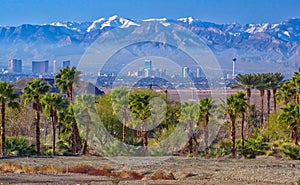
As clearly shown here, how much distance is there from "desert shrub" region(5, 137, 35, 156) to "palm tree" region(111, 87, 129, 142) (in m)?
9.37

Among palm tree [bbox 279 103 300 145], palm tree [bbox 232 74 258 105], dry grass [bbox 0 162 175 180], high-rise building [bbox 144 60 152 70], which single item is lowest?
dry grass [bbox 0 162 175 180]

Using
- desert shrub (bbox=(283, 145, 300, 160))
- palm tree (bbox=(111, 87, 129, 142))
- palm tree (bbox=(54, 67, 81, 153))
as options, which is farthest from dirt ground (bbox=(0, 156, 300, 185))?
palm tree (bbox=(54, 67, 81, 153))

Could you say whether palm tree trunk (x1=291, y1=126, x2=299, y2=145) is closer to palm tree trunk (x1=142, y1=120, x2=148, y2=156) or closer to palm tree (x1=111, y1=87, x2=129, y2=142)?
palm tree trunk (x1=142, y1=120, x2=148, y2=156)

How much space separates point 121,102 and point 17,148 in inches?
457

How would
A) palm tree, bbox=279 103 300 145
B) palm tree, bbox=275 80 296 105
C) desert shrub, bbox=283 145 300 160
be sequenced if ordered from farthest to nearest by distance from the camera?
palm tree, bbox=275 80 296 105 → palm tree, bbox=279 103 300 145 → desert shrub, bbox=283 145 300 160

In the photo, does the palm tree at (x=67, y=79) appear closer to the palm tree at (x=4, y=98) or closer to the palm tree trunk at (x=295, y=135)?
the palm tree at (x=4, y=98)

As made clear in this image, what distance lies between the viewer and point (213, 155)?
54.3 m

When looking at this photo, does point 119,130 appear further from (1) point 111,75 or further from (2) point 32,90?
(2) point 32,90

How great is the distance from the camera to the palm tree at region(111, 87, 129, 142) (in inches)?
2267

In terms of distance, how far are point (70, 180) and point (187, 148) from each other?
27.9m

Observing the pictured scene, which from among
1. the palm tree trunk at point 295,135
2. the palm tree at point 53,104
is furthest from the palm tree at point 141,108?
the palm tree trunk at point 295,135

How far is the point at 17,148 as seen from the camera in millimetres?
53188

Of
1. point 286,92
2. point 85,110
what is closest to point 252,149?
point 85,110

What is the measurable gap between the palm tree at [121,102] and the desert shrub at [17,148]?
9.37m
